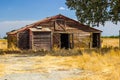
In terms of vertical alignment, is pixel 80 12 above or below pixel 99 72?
above

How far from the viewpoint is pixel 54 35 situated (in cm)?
4153

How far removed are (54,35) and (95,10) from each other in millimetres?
9898

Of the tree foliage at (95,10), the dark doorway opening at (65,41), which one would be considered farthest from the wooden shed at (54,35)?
the tree foliage at (95,10)

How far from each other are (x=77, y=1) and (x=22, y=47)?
9.83 m

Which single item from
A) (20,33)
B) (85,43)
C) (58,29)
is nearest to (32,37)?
(20,33)

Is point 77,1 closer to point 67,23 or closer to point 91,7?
point 91,7

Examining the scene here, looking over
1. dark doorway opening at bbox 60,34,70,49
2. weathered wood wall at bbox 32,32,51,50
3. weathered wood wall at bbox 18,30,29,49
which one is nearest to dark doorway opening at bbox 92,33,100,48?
dark doorway opening at bbox 60,34,70,49

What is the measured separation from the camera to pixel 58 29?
4159cm

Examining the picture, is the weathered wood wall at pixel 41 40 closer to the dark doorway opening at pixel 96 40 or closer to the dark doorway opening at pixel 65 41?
the dark doorway opening at pixel 65 41

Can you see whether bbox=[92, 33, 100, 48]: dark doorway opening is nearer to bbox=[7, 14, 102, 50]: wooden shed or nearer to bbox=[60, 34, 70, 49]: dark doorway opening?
bbox=[7, 14, 102, 50]: wooden shed

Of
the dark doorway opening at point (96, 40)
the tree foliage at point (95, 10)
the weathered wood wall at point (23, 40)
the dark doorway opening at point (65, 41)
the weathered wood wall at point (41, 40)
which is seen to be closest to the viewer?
the tree foliage at point (95, 10)

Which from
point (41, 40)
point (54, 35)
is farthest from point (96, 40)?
point (41, 40)

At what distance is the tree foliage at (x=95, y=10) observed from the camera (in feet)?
105

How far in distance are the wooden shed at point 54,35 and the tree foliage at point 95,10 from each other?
7.08 meters
